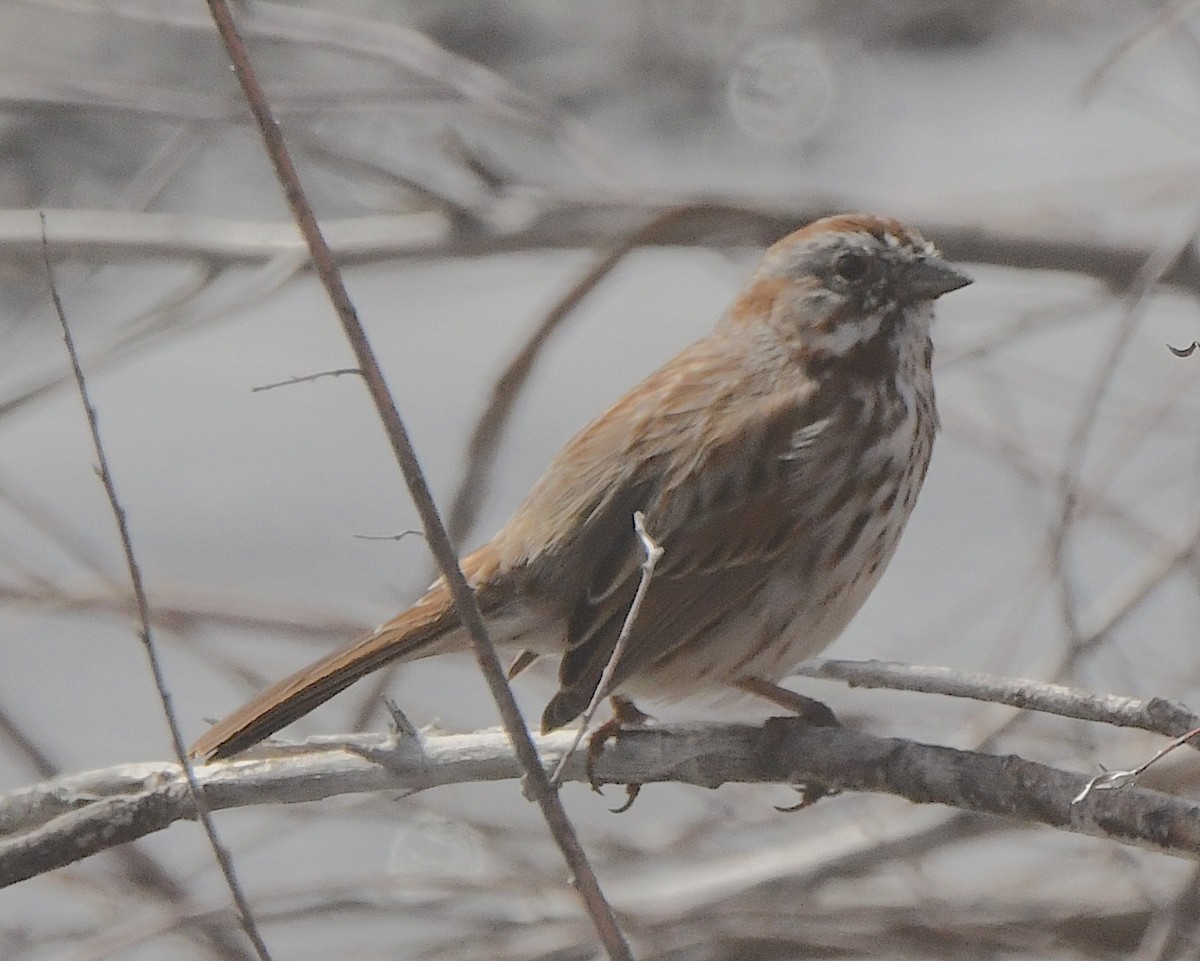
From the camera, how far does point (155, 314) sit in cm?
416

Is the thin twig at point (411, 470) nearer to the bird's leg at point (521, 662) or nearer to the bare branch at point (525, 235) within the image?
the bird's leg at point (521, 662)

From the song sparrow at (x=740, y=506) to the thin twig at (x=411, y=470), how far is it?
1.25m

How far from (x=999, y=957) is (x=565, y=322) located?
1689mm

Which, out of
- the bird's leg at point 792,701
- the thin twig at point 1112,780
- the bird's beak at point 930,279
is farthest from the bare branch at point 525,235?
the thin twig at point 1112,780

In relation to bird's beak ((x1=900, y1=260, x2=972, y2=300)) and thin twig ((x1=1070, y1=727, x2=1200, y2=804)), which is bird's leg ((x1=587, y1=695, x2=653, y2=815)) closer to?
thin twig ((x1=1070, y1=727, x2=1200, y2=804))

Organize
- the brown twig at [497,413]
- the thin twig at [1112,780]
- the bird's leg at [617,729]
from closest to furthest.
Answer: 1. the thin twig at [1112,780]
2. the bird's leg at [617,729]
3. the brown twig at [497,413]

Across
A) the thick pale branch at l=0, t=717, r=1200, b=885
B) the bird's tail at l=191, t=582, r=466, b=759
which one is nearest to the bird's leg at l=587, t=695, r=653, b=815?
the thick pale branch at l=0, t=717, r=1200, b=885

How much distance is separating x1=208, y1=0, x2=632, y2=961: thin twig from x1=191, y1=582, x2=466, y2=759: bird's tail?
1.16 meters

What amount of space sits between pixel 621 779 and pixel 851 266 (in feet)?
4.14

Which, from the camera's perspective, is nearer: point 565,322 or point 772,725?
point 772,725

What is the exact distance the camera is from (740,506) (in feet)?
12.4

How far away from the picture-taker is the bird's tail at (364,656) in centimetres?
347

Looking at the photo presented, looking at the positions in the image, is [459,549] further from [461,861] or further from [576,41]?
[576,41]

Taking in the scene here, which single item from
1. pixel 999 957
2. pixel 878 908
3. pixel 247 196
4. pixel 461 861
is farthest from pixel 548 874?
pixel 247 196
